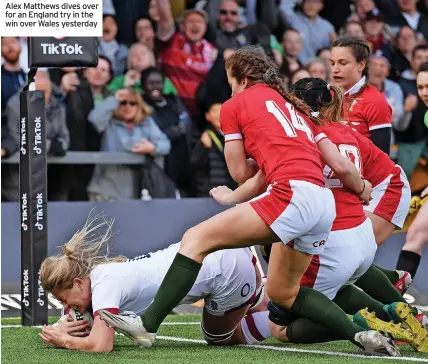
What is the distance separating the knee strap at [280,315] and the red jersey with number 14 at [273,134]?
37.7 inches

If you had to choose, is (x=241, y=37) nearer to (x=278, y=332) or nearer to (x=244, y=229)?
(x=278, y=332)

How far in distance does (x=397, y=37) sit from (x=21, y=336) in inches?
310

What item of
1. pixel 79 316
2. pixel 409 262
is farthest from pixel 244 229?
pixel 409 262

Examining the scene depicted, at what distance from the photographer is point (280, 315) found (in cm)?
643

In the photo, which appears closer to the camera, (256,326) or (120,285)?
(120,285)

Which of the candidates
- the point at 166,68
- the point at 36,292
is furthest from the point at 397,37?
the point at 36,292

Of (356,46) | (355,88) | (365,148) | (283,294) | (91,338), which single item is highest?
(356,46)

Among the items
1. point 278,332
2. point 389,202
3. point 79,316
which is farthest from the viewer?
point 389,202

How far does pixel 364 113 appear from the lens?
7570mm

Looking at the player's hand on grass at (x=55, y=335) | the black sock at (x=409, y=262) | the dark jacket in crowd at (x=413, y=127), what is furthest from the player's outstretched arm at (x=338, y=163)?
the dark jacket in crowd at (x=413, y=127)

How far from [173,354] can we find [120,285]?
487mm

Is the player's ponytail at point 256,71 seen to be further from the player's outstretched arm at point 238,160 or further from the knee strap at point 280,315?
the knee strap at point 280,315

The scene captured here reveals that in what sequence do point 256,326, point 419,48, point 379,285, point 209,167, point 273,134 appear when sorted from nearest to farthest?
point 273,134 < point 256,326 < point 379,285 < point 209,167 < point 419,48

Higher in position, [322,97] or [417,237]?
[322,97]
